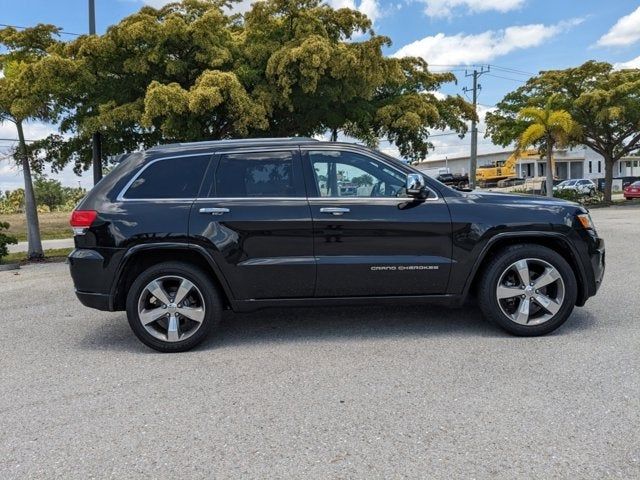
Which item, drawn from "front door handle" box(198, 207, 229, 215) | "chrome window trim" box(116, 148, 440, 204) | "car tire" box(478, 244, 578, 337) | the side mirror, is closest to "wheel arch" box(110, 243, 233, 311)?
"front door handle" box(198, 207, 229, 215)

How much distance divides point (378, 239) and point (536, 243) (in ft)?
4.95

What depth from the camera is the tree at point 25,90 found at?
37.3 ft

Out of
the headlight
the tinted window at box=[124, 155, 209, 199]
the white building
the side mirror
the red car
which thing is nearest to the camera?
the side mirror

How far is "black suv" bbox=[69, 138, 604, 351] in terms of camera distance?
476cm

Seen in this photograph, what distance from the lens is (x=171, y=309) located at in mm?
4789

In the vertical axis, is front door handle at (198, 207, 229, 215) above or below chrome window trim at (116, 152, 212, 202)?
below

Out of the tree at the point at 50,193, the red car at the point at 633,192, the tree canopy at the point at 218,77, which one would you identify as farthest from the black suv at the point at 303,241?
the tree at the point at 50,193

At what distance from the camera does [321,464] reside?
2.93 m

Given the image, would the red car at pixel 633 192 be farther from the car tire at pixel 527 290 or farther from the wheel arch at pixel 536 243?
the car tire at pixel 527 290

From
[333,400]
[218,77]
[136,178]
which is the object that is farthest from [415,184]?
[218,77]

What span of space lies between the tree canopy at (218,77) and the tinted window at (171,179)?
628 cm

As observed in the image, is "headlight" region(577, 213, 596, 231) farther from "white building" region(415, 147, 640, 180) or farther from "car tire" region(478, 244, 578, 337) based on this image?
"white building" region(415, 147, 640, 180)

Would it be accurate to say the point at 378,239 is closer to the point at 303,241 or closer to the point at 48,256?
the point at 303,241

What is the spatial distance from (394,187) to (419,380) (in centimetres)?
177
